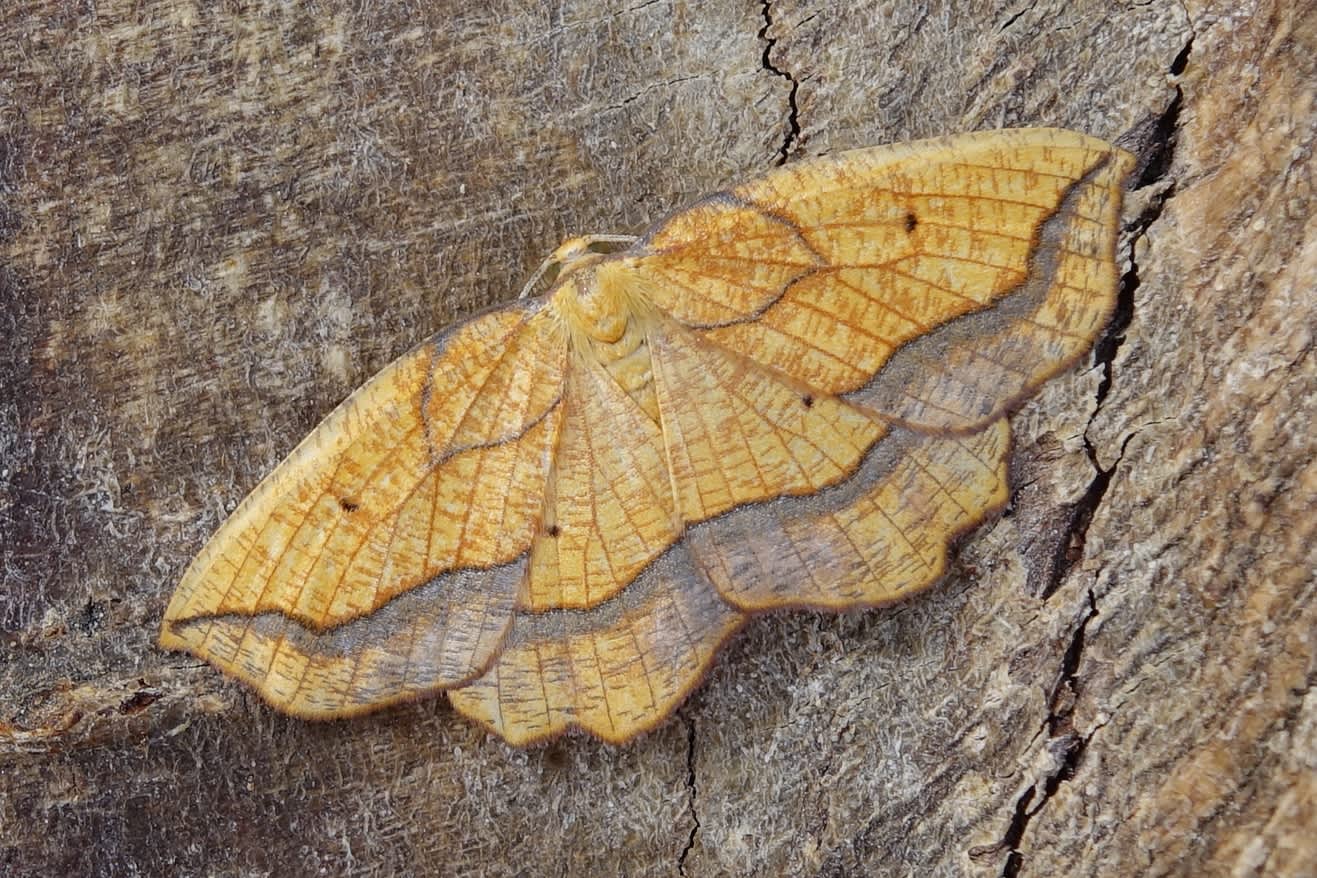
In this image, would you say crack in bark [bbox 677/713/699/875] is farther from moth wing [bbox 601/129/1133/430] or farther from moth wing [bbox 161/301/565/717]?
moth wing [bbox 601/129/1133/430]

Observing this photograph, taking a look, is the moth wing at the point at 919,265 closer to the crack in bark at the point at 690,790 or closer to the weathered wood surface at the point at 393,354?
the weathered wood surface at the point at 393,354

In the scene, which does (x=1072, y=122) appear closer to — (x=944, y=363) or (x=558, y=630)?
(x=944, y=363)

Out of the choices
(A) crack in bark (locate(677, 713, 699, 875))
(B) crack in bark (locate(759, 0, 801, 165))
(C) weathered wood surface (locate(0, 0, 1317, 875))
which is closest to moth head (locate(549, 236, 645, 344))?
(C) weathered wood surface (locate(0, 0, 1317, 875))

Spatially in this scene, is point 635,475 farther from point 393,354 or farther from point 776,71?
point 776,71

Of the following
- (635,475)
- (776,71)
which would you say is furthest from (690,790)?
(776,71)

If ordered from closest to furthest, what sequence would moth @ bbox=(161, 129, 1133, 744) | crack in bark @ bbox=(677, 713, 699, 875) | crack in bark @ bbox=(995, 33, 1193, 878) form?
crack in bark @ bbox=(995, 33, 1193, 878), moth @ bbox=(161, 129, 1133, 744), crack in bark @ bbox=(677, 713, 699, 875)

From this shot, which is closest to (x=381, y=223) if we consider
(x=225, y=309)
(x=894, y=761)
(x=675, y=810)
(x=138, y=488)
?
(x=225, y=309)

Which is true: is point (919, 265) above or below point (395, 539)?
above

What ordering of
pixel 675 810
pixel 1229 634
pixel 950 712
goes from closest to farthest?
1. pixel 1229 634
2. pixel 950 712
3. pixel 675 810
